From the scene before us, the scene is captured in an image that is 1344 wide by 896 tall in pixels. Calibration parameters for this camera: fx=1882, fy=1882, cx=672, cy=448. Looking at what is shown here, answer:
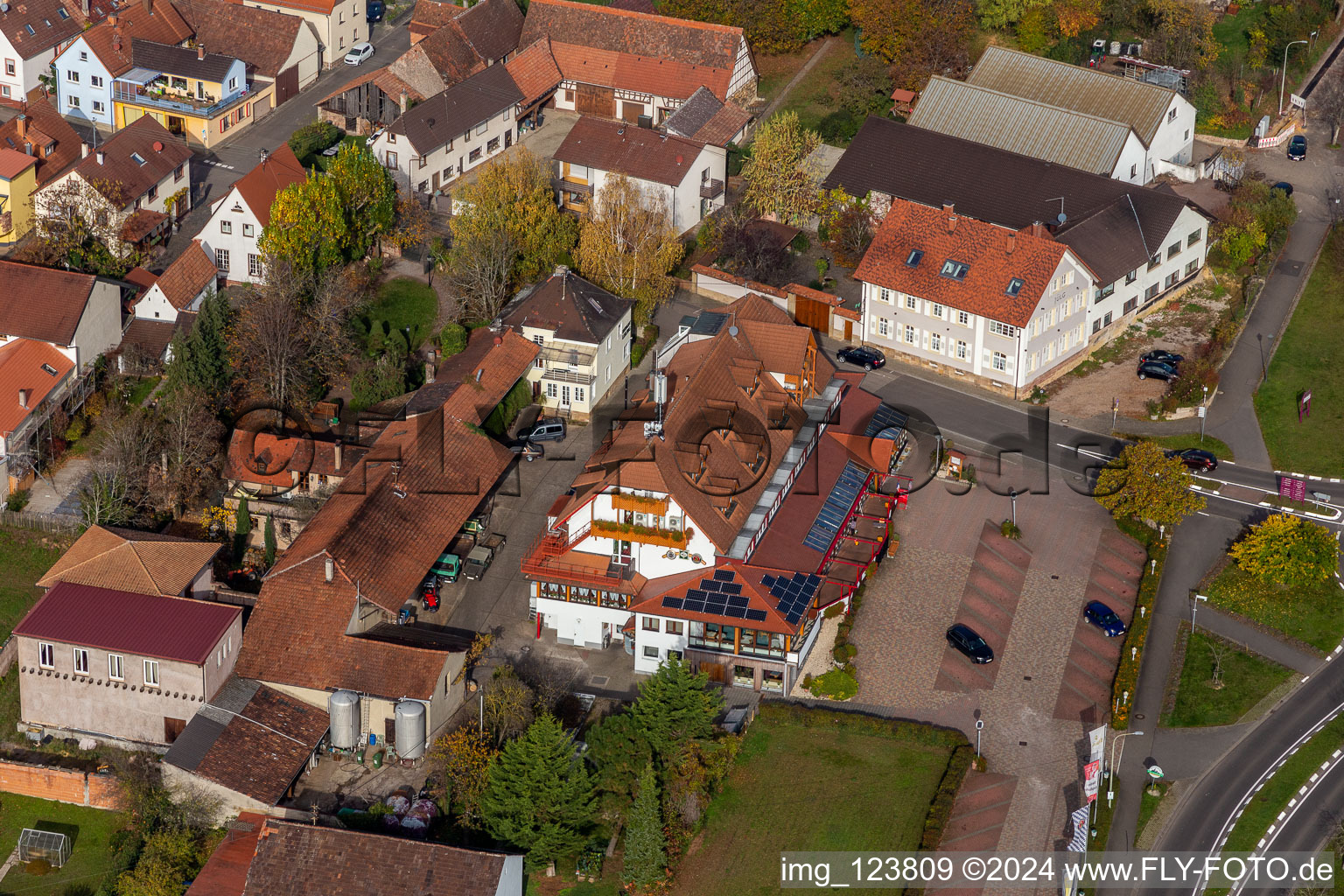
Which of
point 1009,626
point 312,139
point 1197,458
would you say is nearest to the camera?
point 1009,626

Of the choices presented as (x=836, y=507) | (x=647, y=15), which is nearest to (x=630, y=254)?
(x=836, y=507)

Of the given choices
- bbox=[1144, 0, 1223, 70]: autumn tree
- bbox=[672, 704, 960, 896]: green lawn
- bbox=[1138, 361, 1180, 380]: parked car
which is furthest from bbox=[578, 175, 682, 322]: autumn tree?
bbox=[1144, 0, 1223, 70]: autumn tree

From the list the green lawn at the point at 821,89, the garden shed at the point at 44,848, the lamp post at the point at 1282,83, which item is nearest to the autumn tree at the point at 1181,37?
the lamp post at the point at 1282,83

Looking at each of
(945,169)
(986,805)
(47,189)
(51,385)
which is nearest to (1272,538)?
(986,805)

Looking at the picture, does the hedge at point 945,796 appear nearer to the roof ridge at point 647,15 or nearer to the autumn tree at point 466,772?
the autumn tree at point 466,772

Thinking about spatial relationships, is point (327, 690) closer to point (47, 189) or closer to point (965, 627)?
point (965, 627)

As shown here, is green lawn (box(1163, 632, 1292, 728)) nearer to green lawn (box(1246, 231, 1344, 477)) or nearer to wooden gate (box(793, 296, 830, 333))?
green lawn (box(1246, 231, 1344, 477))

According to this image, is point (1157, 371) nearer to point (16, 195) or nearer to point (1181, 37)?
point (1181, 37)
